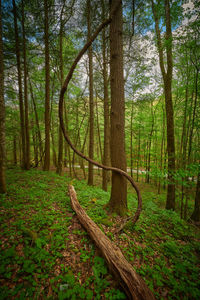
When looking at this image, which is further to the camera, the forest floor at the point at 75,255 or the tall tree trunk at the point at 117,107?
the tall tree trunk at the point at 117,107

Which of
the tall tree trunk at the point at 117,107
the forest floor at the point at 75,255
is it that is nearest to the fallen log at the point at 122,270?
the forest floor at the point at 75,255

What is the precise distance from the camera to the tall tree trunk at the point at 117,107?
10.4 ft

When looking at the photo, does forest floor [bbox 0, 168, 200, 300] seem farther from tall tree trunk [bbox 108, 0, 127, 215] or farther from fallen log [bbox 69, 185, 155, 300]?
tall tree trunk [bbox 108, 0, 127, 215]

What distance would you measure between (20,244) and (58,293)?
3.74 feet

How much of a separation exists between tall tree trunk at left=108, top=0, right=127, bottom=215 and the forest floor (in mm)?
823

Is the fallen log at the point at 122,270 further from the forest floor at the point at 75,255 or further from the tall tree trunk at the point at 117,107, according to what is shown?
the tall tree trunk at the point at 117,107

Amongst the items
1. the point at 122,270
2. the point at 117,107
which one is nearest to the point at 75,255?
the point at 122,270

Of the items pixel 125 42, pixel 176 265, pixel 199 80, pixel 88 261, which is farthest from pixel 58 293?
pixel 125 42

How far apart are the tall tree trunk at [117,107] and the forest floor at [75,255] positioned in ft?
2.70

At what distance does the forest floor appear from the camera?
1.81 m

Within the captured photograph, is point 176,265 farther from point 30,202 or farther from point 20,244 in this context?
point 30,202

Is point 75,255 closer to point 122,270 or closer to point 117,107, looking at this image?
point 122,270

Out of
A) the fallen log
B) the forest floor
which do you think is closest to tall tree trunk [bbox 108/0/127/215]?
the forest floor

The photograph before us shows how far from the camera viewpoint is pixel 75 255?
7.73ft
